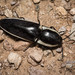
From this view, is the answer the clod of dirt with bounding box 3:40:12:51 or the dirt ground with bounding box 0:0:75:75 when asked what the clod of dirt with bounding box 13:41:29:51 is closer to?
the dirt ground with bounding box 0:0:75:75

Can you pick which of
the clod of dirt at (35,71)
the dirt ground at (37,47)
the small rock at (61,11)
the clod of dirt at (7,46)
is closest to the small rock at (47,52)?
the dirt ground at (37,47)

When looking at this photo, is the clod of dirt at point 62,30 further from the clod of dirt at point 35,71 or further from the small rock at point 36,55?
the clod of dirt at point 35,71

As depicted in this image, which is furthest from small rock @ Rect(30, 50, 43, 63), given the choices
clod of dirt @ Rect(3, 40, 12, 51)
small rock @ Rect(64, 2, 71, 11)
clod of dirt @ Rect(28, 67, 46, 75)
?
small rock @ Rect(64, 2, 71, 11)

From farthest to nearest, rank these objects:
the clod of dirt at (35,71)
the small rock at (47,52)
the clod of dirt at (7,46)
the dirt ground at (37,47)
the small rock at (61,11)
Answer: the small rock at (61,11)
the clod of dirt at (7,46)
the small rock at (47,52)
the dirt ground at (37,47)
the clod of dirt at (35,71)

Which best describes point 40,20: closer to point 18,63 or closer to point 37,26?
point 37,26

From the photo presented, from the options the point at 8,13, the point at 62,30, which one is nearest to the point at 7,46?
the point at 8,13
